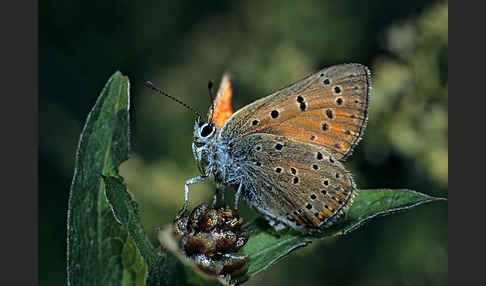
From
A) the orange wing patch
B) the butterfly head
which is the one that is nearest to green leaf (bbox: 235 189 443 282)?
the butterfly head

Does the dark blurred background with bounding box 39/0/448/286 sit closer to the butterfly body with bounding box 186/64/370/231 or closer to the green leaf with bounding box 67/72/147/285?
the butterfly body with bounding box 186/64/370/231

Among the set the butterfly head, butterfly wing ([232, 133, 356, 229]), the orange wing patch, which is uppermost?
the orange wing patch

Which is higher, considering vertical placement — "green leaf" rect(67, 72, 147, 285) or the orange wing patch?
the orange wing patch

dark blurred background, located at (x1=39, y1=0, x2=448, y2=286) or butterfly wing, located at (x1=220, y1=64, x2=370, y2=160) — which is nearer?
butterfly wing, located at (x1=220, y1=64, x2=370, y2=160)

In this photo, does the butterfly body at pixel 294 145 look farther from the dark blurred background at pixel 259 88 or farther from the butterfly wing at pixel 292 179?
the dark blurred background at pixel 259 88

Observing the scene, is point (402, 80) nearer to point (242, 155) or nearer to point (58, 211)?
A: point (242, 155)

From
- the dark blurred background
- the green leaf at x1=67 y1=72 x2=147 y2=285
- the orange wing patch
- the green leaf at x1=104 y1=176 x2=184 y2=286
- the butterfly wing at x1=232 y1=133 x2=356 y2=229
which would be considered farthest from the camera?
→ the dark blurred background
